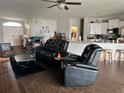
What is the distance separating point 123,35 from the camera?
7.12m

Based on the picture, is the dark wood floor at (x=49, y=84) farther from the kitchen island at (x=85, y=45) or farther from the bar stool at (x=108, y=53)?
the kitchen island at (x=85, y=45)

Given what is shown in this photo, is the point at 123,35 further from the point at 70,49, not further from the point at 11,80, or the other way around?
the point at 11,80

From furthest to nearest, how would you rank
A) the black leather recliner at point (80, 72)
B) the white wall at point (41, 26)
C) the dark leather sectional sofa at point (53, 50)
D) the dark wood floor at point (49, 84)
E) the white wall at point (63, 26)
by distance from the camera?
the white wall at point (41, 26) < the white wall at point (63, 26) < the dark leather sectional sofa at point (53, 50) < the black leather recliner at point (80, 72) < the dark wood floor at point (49, 84)

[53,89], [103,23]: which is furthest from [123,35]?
[53,89]

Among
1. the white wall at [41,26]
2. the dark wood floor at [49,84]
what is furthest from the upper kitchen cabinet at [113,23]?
the white wall at [41,26]

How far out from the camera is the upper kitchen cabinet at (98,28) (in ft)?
27.0

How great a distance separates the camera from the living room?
304cm

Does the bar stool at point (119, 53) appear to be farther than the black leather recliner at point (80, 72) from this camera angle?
Yes

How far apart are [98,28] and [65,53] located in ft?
15.8

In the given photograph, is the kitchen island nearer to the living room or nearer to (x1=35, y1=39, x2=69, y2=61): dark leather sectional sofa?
the living room

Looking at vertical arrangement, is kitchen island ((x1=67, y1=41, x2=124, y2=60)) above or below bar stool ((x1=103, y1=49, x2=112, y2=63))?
above

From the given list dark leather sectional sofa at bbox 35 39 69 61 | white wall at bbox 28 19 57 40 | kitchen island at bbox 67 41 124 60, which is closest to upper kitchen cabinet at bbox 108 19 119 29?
kitchen island at bbox 67 41 124 60

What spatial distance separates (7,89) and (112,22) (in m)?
7.34

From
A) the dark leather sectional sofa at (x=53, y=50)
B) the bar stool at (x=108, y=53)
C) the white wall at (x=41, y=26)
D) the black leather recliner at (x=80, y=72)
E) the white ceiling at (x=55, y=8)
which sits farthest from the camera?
the white wall at (x=41, y=26)
